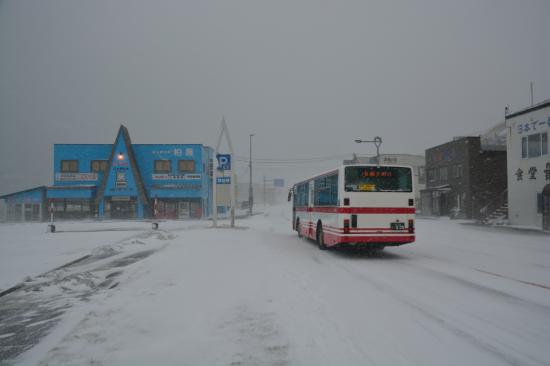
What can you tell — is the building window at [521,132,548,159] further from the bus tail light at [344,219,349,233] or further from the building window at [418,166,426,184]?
the building window at [418,166,426,184]

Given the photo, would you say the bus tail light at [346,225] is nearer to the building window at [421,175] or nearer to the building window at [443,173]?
the building window at [443,173]

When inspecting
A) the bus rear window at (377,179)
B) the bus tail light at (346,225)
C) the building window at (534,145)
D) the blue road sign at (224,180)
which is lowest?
the bus tail light at (346,225)

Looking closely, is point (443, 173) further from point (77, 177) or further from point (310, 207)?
point (77, 177)

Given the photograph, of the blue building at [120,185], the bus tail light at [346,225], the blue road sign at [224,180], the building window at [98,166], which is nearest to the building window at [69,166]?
the blue building at [120,185]

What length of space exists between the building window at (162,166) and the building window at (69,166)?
9380 mm

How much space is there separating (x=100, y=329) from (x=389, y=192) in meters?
8.86

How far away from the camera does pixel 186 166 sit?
141 feet

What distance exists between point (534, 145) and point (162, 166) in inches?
1404

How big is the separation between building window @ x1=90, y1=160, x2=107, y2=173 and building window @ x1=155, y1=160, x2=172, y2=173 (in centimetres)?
608

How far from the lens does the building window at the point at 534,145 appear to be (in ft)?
82.2

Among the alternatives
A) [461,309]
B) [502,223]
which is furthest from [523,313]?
[502,223]

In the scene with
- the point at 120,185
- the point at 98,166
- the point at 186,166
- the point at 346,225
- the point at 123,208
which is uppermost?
the point at 98,166

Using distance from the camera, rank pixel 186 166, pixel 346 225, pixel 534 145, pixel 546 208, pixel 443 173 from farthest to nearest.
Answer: pixel 443 173
pixel 186 166
pixel 534 145
pixel 546 208
pixel 346 225

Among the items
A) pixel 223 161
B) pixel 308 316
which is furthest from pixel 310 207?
pixel 223 161
